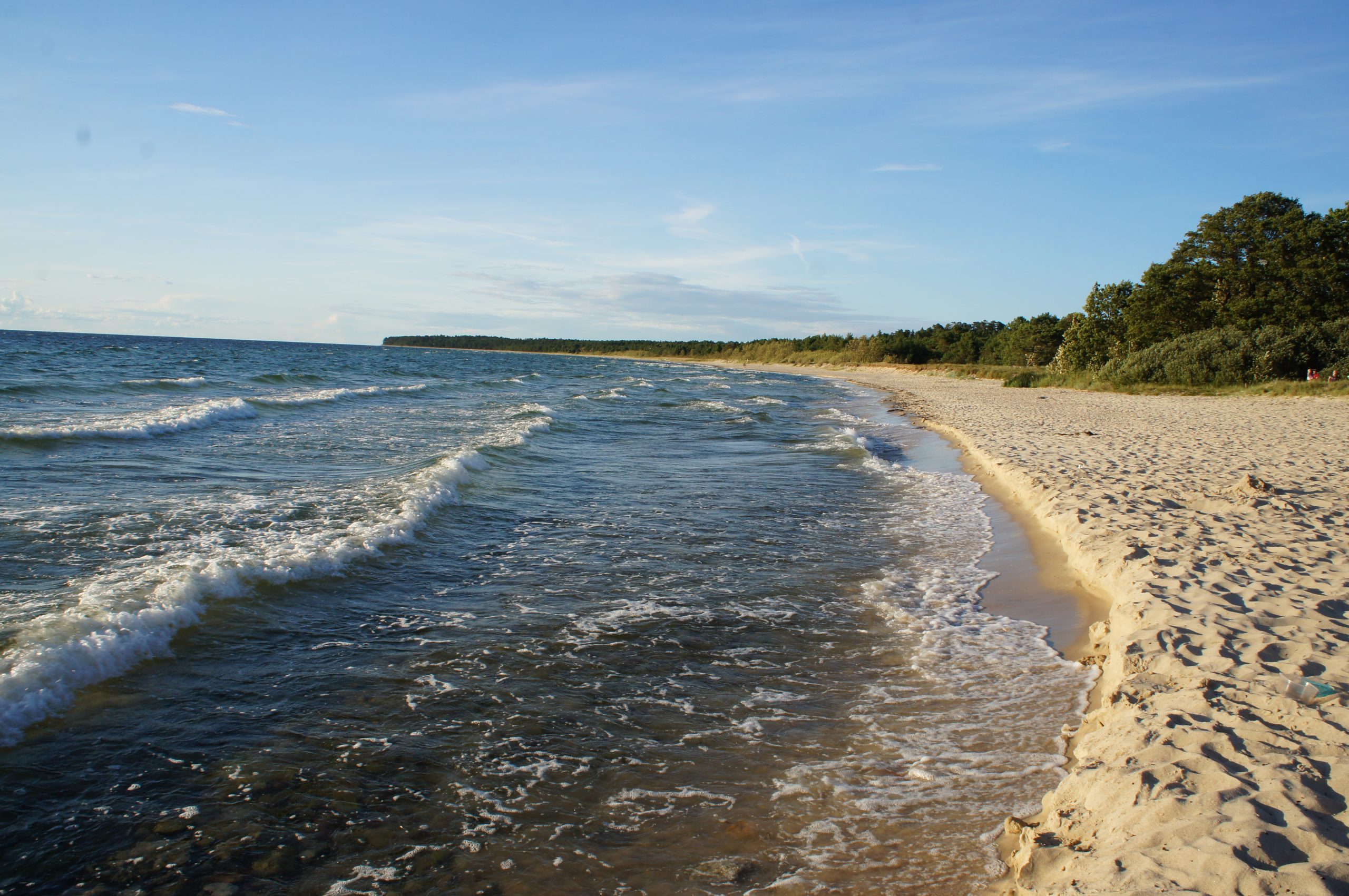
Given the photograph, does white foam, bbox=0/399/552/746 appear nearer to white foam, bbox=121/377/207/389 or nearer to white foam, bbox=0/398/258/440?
white foam, bbox=0/398/258/440

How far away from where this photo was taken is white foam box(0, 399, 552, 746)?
4.88 meters

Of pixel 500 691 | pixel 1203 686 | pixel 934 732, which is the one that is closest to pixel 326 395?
pixel 500 691

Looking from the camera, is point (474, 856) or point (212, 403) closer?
point (474, 856)

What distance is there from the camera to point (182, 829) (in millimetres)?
3615

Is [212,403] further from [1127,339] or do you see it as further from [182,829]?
[1127,339]

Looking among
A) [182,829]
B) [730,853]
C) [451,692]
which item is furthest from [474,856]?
[451,692]

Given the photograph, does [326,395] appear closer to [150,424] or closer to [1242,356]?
[150,424]

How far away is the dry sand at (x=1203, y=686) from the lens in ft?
10.00

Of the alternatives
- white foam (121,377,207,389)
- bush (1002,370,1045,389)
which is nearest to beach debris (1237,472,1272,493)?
white foam (121,377,207,389)

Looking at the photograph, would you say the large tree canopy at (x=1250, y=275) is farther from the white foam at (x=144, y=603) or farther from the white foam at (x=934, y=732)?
the white foam at (x=144, y=603)

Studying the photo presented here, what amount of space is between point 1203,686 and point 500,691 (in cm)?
448

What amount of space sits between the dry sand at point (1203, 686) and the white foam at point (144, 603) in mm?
5738

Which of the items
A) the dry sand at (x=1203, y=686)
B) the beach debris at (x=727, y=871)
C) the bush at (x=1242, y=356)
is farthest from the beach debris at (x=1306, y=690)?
the bush at (x=1242, y=356)

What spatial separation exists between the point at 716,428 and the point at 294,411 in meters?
13.8
